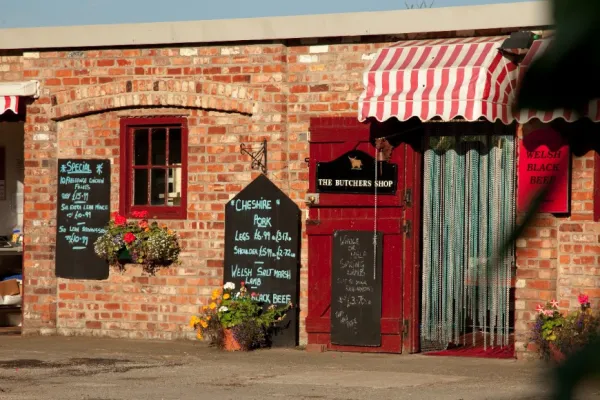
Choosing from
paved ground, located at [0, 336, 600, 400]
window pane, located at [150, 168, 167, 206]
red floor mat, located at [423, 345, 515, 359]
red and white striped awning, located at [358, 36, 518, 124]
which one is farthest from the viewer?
window pane, located at [150, 168, 167, 206]

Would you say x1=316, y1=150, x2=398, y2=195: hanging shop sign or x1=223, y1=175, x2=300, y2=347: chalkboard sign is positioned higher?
x1=316, y1=150, x2=398, y2=195: hanging shop sign

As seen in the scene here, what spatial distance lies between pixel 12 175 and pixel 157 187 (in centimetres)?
307

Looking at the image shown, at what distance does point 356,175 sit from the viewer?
10680 mm

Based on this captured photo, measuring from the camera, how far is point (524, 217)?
2.24 feet

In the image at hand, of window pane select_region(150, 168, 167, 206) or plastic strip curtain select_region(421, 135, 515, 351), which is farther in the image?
window pane select_region(150, 168, 167, 206)

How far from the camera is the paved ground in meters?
8.13

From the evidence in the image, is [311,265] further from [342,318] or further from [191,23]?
[191,23]

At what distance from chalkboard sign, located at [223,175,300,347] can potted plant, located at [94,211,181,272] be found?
2.08 ft

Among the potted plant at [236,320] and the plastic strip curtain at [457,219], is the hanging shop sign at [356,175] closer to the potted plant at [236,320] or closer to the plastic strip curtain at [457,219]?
the plastic strip curtain at [457,219]

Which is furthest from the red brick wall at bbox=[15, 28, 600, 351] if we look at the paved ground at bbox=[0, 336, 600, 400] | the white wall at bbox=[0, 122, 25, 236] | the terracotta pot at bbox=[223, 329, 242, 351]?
the white wall at bbox=[0, 122, 25, 236]

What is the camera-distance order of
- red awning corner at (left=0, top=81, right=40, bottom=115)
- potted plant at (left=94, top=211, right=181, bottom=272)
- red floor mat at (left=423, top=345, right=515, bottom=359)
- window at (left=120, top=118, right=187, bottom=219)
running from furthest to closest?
red awning corner at (left=0, top=81, right=40, bottom=115) → window at (left=120, top=118, right=187, bottom=219) → potted plant at (left=94, top=211, right=181, bottom=272) → red floor mat at (left=423, top=345, right=515, bottom=359)

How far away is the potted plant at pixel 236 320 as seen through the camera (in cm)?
1068

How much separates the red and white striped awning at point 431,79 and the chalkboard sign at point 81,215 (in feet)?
10.9

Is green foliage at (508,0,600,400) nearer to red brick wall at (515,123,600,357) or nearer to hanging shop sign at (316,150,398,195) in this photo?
red brick wall at (515,123,600,357)
